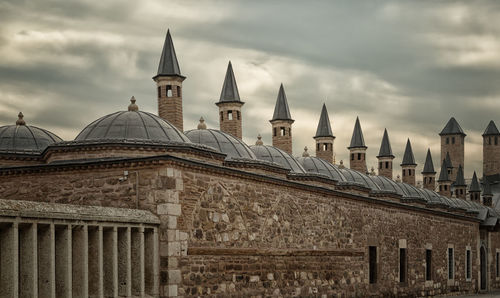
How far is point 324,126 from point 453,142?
186 ft

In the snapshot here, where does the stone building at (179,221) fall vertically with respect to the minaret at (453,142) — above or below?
below

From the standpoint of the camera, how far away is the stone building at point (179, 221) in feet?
49.0

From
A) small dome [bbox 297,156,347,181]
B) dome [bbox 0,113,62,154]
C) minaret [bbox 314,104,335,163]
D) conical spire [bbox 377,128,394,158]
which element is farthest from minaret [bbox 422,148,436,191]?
dome [bbox 0,113,62,154]

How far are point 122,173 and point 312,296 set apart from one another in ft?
30.0

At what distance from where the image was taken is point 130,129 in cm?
2220

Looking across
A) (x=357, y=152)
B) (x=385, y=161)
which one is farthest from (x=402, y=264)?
(x=385, y=161)

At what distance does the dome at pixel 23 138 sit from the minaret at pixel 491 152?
271 ft

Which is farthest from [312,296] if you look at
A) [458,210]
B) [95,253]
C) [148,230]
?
[458,210]

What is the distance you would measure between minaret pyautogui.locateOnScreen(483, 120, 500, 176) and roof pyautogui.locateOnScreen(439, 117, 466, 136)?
11.3 ft

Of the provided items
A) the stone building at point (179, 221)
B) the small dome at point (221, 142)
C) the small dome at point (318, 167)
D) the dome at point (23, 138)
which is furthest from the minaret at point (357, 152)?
the dome at point (23, 138)

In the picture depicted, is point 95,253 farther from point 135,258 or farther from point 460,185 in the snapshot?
point 460,185

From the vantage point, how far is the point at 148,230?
17.2 meters

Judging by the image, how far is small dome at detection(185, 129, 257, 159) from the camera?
28.1 meters

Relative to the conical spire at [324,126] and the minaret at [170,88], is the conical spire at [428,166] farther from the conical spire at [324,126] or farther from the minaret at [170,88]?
the minaret at [170,88]
